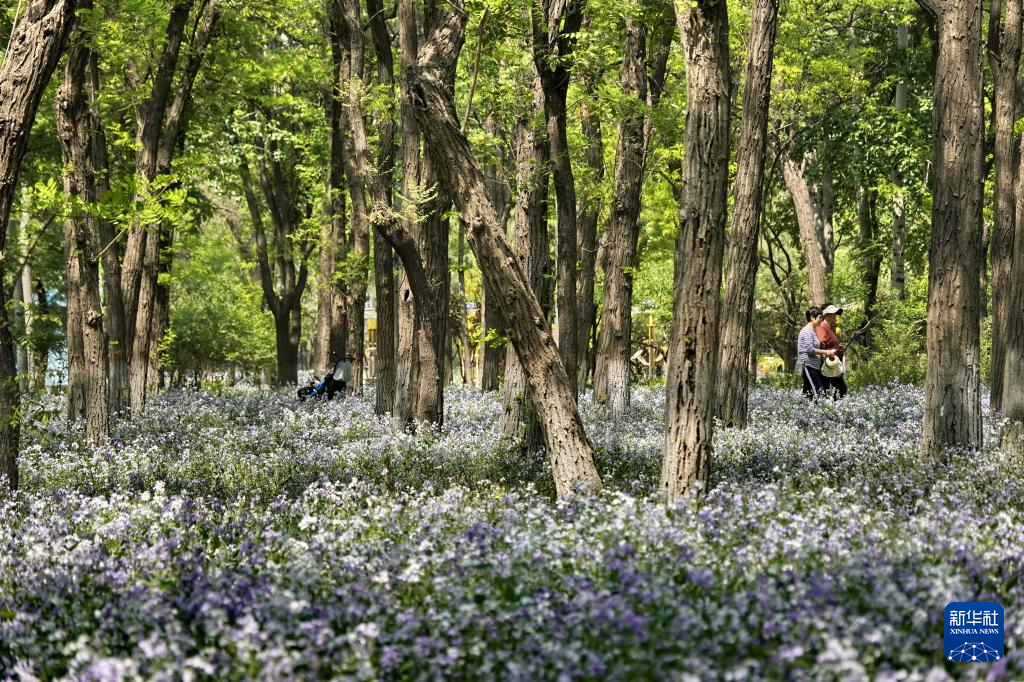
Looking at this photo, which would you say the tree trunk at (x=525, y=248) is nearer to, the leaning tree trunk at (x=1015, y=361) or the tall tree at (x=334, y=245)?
the leaning tree trunk at (x=1015, y=361)

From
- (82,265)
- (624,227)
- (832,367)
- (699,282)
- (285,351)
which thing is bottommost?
(832,367)

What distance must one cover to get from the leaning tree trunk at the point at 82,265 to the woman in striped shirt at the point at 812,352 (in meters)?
11.8

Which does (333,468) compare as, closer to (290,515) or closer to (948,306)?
(290,515)

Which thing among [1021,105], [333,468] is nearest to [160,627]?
[333,468]

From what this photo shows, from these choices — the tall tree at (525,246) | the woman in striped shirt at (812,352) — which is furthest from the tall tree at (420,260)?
the woman in striped shirt at (812,352)

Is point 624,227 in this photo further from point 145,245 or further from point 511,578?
point 511,578

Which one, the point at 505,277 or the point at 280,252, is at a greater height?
the point at 280,252

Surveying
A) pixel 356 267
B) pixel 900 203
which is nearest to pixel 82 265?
pixel 356 267

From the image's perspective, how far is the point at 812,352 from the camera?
60.0 feet

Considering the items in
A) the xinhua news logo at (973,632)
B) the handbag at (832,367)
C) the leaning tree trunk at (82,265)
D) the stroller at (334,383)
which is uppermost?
the leaning tree trunk at (82,265)

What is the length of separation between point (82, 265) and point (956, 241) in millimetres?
9677

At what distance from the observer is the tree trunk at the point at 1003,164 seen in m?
13.4

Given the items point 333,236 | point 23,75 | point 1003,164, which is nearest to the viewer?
point 23,75

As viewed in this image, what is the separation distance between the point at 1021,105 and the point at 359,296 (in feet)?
48.4
